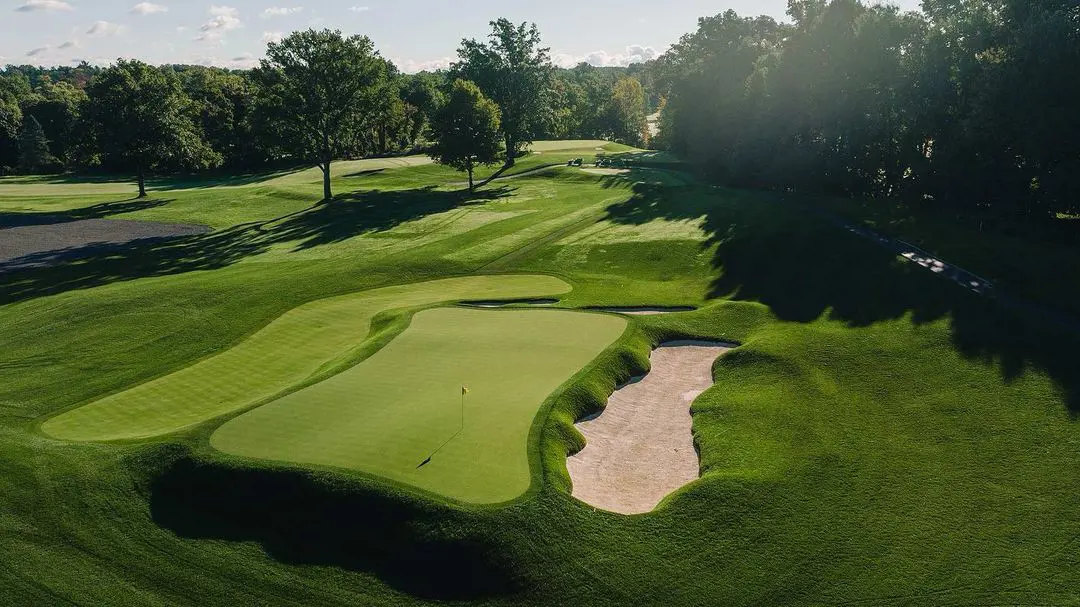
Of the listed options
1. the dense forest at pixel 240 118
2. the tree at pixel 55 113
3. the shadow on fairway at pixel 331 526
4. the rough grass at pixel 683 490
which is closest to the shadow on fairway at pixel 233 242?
the dense forest at pixel 240 118

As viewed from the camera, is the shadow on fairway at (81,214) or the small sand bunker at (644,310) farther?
the shadow on fairway at (81,214)

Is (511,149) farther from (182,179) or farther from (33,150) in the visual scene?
(33,150)

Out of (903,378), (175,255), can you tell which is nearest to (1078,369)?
(903,378)

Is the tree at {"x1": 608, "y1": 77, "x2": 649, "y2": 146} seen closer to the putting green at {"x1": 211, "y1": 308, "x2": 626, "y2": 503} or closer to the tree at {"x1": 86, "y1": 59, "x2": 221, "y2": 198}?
the tree at {"x1": 86, "y1": 59, "x2": 221, "y2": 198}

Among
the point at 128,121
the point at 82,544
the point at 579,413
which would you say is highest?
the point at 128,121

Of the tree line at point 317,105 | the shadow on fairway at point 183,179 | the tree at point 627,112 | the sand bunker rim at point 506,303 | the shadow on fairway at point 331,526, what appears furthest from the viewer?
the tree at point 627,112

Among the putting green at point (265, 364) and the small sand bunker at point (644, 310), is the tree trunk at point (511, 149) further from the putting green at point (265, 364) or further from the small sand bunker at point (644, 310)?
the small sand bunker at point (644, 310)

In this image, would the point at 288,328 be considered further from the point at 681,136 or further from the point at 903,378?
the point at 681,136
